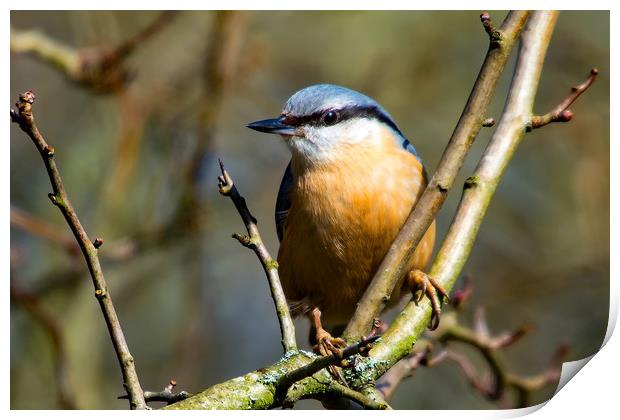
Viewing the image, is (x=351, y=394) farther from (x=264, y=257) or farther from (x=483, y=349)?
(x=483, y=349)

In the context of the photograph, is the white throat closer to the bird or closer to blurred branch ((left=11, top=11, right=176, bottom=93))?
the bird

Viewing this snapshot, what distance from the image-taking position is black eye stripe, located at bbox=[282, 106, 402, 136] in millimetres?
1714

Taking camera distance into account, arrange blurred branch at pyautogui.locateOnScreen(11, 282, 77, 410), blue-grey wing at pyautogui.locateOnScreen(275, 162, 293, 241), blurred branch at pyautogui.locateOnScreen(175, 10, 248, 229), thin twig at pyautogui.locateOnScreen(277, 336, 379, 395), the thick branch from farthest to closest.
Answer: blurred branch at pyautogui.locateOnScreen(175, 10, 248, 229)
blurred branch at pyautogui.locateOnScreen(11, 282, 77, 410)
blue-grey wing at pyautogui.locateOnScreen(275, 162, 293, 241)
the thick branch
thin twig at pyautogui.locateOnScreen(277, 336, 379, 395)

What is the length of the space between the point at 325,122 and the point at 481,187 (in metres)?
0.39

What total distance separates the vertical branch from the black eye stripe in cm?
31

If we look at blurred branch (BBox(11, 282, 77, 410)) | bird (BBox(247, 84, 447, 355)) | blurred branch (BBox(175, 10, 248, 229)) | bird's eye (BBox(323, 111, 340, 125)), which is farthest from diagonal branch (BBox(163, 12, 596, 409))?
blurred branch (BBox(175, 10, 248, 229))

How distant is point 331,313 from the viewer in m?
1.79

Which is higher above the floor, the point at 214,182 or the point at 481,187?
the point at 214,182

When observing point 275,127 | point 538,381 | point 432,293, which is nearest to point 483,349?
point 538,381

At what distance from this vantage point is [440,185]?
1.42m

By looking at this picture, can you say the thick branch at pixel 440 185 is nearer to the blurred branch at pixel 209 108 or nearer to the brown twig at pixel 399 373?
the brown twig at pixel 399 373

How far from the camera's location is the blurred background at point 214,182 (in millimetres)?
2115

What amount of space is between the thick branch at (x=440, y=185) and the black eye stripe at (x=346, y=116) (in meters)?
0.38

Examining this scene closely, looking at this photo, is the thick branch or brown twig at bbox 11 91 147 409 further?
the thick branch
